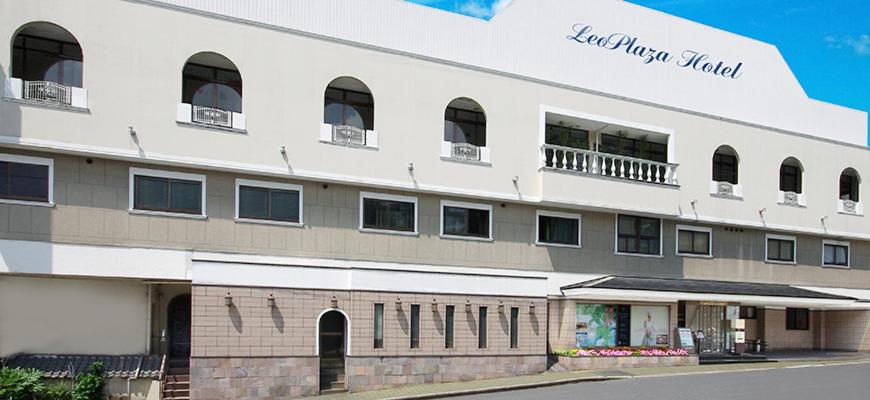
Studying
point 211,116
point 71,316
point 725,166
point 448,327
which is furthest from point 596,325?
point 71,316

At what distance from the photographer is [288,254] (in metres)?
22.5

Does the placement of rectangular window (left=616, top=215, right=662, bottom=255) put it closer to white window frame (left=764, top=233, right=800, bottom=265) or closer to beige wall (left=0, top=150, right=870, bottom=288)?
beige wall (left=0, top=150, right=870, bottom=288)

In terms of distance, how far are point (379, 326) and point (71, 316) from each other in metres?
8.36

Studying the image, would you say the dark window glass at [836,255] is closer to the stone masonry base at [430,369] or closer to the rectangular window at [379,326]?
the stone masonry base at [430,369]

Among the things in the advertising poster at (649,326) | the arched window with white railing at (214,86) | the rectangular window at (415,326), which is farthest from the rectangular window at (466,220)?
the arched window with white railing at (214,86)

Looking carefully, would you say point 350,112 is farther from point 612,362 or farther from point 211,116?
point 612,362

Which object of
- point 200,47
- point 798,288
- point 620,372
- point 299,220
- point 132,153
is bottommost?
point 620,372

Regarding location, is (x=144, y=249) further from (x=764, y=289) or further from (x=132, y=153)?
(x=764, y=289)

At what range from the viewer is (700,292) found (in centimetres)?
2747

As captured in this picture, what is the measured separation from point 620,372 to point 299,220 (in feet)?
37.0

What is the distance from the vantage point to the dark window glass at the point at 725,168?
3150cm

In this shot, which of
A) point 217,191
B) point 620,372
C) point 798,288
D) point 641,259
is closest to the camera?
point 217,191

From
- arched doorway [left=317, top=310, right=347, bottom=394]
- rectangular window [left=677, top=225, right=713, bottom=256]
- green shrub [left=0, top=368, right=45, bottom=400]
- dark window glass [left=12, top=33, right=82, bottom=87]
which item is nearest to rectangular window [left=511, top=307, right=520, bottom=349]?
arched doorway [left=317, top=310, right=347, bottom=394]

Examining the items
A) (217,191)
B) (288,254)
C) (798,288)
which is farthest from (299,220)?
(798,288)
